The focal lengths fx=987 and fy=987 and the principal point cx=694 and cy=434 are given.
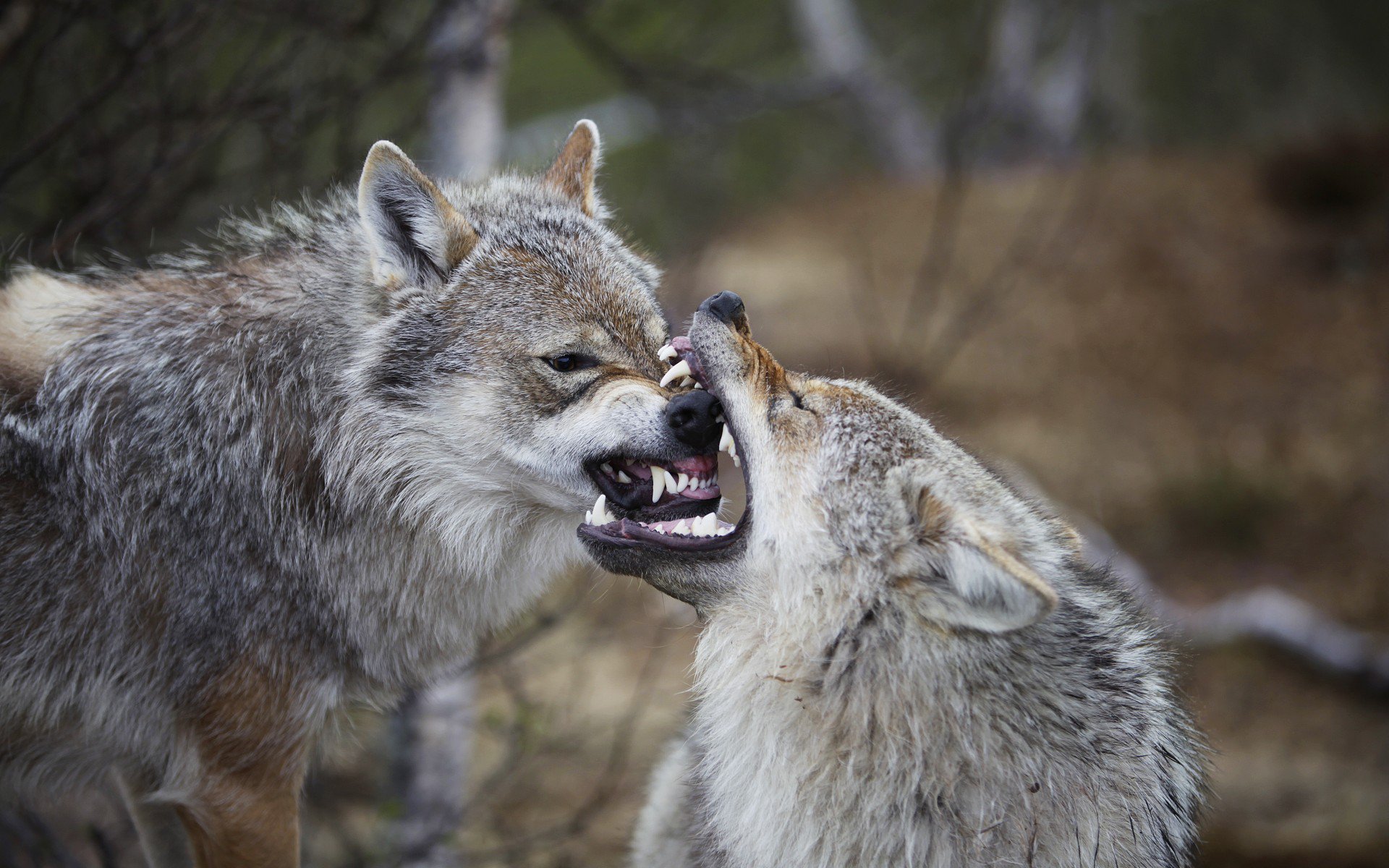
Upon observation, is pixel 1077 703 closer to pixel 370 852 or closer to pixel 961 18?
pixel 370 852

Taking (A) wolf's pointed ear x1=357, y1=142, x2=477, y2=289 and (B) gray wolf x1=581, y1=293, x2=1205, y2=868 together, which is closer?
(B) gray wolf x1=581, y1=293, x2=1205, y2=868

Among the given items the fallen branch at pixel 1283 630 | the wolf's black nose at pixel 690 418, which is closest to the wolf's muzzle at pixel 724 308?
the wolf's black nose at pixel 690 418

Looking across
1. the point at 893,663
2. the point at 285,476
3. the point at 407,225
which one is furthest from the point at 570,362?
the point at 893,663

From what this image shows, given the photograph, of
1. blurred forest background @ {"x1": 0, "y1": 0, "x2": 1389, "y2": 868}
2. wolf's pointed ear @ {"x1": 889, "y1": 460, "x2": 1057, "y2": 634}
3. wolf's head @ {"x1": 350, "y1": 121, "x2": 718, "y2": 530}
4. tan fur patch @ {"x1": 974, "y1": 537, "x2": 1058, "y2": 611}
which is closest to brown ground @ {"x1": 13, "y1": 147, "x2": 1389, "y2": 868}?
blurred forest background @ {"x1": 0, "y1": 0, "x2": 1389, "y2": 868}

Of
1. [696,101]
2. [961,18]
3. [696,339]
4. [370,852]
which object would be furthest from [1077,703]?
[961,18]

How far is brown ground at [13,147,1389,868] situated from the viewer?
6.11 metres

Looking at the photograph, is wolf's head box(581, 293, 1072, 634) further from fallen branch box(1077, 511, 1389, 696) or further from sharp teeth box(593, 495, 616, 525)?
fallen branch box(1077, 511, 1389, 696)

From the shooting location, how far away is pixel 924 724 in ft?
8.31

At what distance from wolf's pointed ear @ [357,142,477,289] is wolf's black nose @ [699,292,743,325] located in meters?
0.82

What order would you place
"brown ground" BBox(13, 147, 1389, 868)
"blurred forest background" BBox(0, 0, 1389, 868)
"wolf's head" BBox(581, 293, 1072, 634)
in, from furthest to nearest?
"brown ground" BBox(13, 147, 1389, 868), "blurred forest background" BBox(0, 0, 1389, 868), "wolf's head" BBox(581, 293, 1072, 634)

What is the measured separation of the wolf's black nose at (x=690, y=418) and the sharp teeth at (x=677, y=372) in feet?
0.41

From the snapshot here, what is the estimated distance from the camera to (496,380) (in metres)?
3.05

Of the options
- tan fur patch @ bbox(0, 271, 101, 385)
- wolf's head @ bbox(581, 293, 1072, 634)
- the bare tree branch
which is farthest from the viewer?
the bare tree branch

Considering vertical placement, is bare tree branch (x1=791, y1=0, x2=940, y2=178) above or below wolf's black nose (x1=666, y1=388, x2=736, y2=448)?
above
